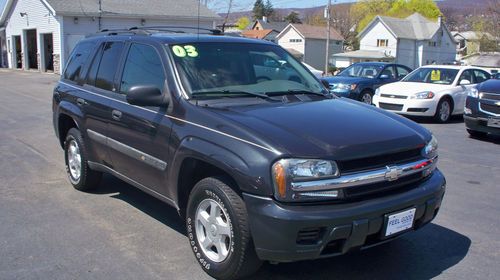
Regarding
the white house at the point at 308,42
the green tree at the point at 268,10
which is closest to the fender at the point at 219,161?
the white house at the point at 308,42

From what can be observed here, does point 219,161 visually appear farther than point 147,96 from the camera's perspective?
No

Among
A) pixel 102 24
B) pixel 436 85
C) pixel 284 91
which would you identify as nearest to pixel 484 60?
pixel 436 85

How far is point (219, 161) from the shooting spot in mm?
3631

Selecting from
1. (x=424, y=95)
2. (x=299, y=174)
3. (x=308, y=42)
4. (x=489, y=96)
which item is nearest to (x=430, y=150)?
(x=299, y=174)

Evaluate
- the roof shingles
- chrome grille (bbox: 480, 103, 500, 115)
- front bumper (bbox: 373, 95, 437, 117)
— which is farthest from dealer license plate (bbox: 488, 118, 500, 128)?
the roof shingles

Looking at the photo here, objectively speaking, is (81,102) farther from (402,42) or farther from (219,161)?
(402,42)

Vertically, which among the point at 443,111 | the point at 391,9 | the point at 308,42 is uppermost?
the point at 391,9

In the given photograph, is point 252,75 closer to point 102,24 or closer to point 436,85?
point 436,85

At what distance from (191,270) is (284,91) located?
178 centimetres

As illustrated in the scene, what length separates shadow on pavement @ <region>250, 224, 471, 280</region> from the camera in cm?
402

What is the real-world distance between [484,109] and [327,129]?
24.3ft

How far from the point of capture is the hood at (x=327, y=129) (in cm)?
346

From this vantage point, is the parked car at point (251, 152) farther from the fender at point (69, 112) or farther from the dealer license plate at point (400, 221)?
the fender at point (69, 112)

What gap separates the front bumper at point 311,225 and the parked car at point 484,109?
723 cm
